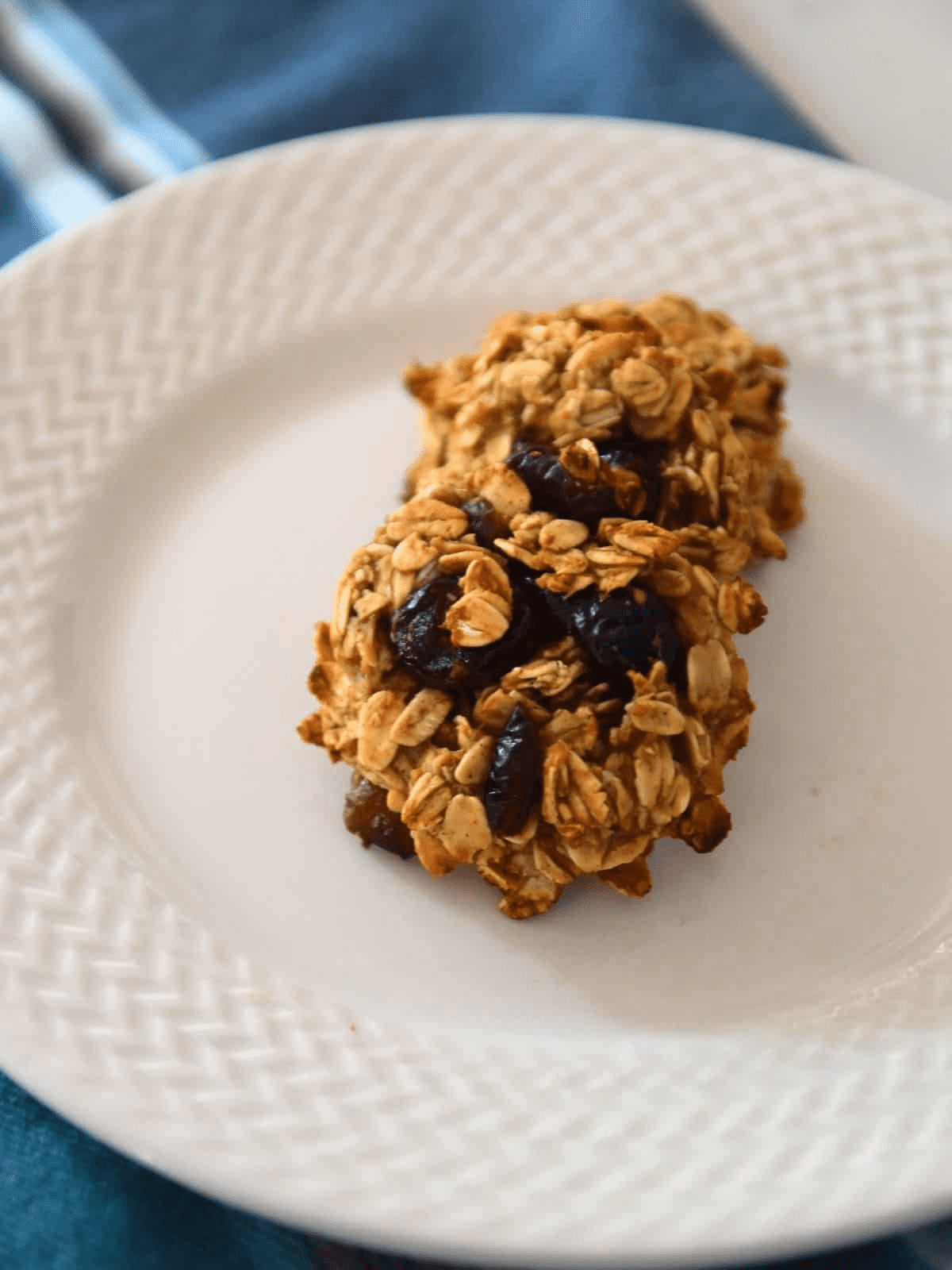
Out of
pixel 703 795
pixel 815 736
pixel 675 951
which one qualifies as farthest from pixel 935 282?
pixel 675 951

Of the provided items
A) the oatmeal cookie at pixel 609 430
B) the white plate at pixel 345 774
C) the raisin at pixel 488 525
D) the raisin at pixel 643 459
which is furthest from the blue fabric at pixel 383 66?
the raisin at pixel 488 525

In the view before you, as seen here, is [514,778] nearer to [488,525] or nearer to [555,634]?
[555,634]

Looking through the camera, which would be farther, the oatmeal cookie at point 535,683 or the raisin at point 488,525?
the raisin at point 488,525

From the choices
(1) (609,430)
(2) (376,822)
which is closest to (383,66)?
(1) (609,430)

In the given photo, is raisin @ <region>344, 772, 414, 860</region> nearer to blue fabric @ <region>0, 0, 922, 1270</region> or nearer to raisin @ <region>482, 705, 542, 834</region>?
raisin @ <region>482, 705, 542, 834</region>

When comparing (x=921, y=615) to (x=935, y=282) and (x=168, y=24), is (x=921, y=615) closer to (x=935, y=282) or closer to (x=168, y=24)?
(x=935, y=282)

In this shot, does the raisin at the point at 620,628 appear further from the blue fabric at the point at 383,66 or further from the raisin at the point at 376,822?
the blue fabric at the point at 383,66

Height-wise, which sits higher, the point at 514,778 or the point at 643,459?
the point at 643,459
